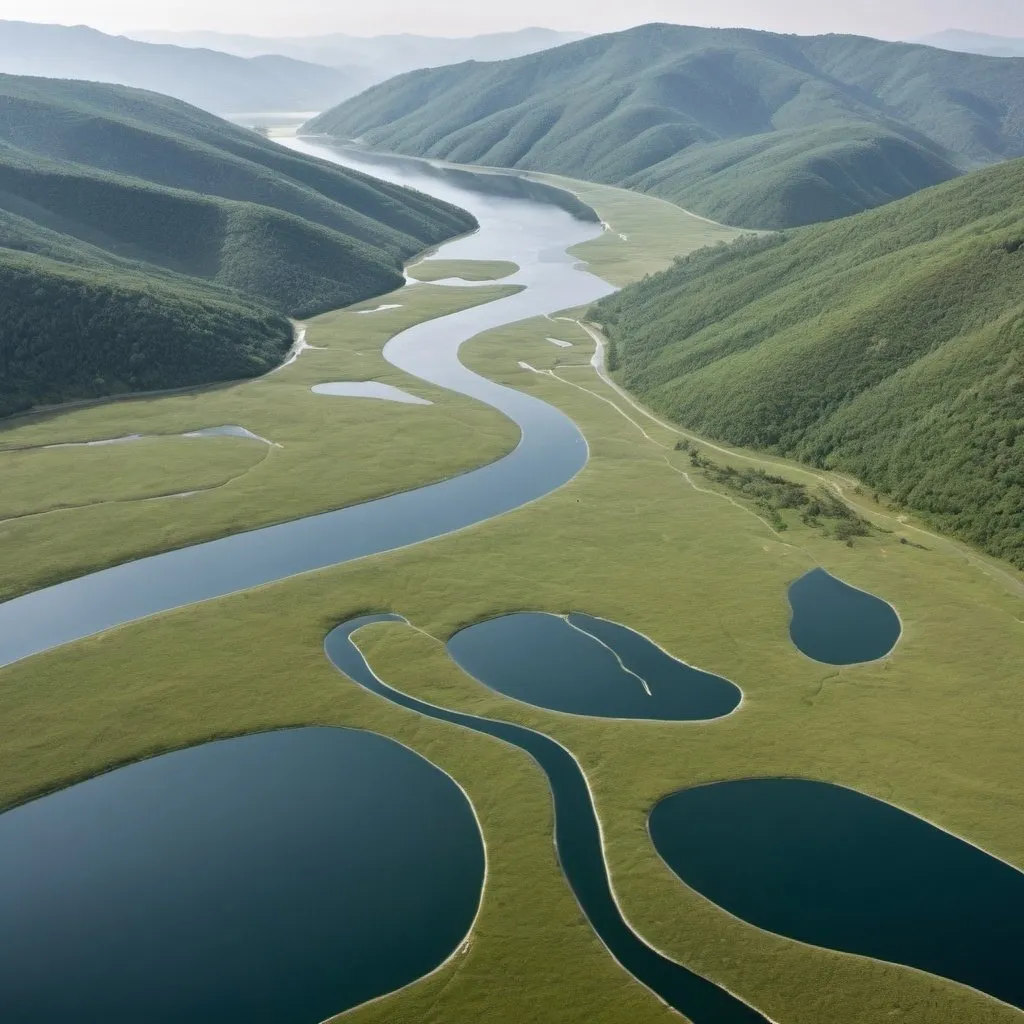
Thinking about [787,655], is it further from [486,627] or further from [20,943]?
[20,943]

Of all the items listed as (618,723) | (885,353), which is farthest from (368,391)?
(618,723)

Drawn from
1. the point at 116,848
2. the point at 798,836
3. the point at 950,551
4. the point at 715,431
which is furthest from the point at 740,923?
the point at 715,431

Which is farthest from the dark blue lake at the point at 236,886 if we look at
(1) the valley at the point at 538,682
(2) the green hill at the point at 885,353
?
(2) the green hill at the point at 885,353

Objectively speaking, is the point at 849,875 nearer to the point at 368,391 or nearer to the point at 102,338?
the point at 368,391

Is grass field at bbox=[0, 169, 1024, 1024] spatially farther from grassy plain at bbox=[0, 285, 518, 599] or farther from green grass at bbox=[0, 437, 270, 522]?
green grass at bbox=[0, 437, 270, 522]

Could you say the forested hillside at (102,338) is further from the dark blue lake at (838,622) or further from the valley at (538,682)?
the dark blue lake at (838,622)

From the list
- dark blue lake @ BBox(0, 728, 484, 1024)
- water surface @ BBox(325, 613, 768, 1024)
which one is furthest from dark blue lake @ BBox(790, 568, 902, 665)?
dark blue lake @ BBox(0, 728, 484, 1024)
